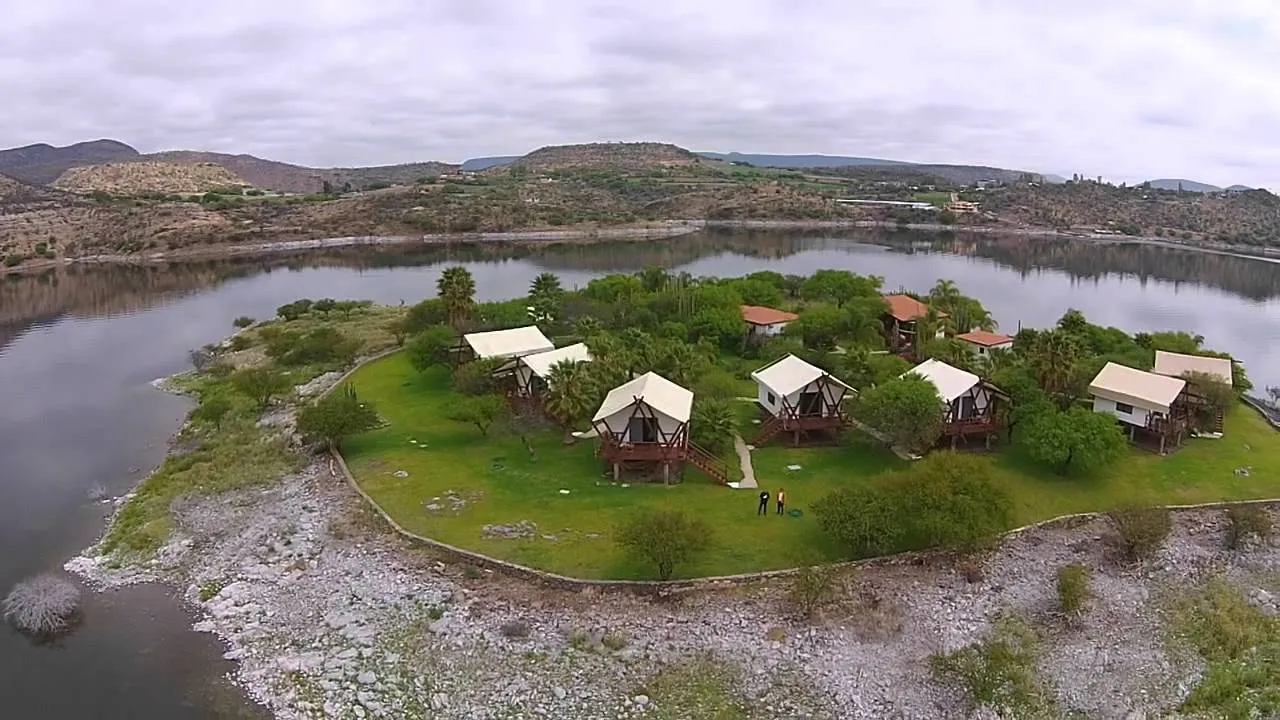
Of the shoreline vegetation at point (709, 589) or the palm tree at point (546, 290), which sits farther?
the palm tree at point (546, 290)

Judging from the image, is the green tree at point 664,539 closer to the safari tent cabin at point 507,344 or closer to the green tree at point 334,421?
the green tree at point 334,421

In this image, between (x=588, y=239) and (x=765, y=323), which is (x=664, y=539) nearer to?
(x=765, y=323)

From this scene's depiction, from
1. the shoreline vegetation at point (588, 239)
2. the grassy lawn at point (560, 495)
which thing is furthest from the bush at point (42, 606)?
the shoreline vegetation at point (588, 239)

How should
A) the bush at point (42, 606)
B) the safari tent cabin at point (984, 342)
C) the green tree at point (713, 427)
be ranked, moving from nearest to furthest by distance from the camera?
the bush at point (42, 606), the green tree at point (713, 427), the safari tent cabin at point (984, 342)

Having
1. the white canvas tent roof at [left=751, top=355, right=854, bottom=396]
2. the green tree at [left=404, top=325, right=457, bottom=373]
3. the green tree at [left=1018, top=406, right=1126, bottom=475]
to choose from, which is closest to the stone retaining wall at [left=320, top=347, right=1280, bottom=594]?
the green tree at [left=1018, top=406, right=1126, bottom=475]

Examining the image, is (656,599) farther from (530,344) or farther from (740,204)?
(740,204)

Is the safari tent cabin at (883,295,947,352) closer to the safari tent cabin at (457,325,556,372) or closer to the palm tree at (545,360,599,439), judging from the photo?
the safari tent cabin at (457,325,556,372)
